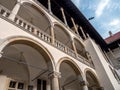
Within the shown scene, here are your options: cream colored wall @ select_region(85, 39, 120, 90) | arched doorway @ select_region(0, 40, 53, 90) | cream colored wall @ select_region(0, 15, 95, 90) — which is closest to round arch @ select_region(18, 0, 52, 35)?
cream colored wall @ select_region(0, 15, 95, 90)

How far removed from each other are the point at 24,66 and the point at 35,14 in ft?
14.5

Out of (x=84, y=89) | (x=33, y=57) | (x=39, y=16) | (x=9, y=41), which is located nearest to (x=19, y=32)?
(x=9, y=41)

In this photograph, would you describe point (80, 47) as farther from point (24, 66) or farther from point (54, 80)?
point (54, 80)

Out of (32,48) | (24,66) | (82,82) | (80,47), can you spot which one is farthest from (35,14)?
(82,82)

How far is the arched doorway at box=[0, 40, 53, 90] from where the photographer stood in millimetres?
6879

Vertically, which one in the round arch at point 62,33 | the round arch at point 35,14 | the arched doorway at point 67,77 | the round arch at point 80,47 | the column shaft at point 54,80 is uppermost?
the round arch at point 35,14

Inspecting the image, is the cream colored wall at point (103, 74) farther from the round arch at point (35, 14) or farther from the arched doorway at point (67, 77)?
the round arch at point (35, 14)

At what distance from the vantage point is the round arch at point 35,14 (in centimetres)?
946

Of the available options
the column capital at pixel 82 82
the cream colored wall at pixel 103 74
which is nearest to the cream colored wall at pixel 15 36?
the column capital at pixel 82 82

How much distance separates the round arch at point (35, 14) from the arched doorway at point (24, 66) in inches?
113

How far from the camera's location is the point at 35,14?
10164 millimetres

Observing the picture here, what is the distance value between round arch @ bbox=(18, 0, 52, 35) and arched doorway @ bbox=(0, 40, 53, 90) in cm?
288

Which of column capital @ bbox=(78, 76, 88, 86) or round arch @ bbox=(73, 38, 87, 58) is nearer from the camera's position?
column capital @ bbox=(78, 76, 88, 86)

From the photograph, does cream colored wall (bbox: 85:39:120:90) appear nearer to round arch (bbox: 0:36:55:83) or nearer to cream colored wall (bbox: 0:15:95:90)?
cream colored wall (bbox: 0:15:95:90)
